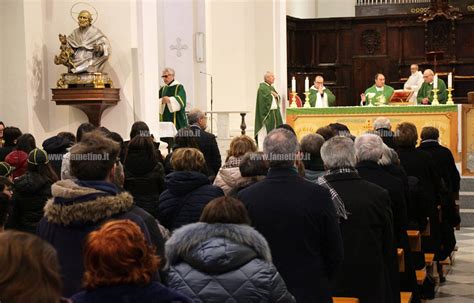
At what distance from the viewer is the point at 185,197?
5.23 meters

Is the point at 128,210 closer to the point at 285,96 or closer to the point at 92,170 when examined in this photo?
the point at 92,170

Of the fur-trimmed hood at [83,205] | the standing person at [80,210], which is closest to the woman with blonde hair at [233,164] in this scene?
the standing person at [80,210]

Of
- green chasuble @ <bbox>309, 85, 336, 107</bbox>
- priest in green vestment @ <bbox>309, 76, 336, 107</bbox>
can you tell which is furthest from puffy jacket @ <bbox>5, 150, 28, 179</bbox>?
green chasuble @ <bbox>309, 85, 336, 107</bbox>

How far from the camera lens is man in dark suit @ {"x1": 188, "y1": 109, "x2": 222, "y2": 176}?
9.26 metres

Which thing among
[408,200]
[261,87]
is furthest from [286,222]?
[261,87]

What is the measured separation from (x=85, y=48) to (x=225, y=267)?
10.3 m

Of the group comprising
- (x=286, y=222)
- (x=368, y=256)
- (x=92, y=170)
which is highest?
(x=92, y=170)

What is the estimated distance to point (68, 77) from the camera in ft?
43.1

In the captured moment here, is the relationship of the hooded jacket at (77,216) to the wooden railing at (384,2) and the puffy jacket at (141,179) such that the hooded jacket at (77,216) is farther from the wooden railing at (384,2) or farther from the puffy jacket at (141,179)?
the wooden railing at (384,2)

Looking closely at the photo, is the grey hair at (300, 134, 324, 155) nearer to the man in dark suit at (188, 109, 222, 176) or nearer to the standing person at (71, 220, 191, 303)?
the man in dark suit at (188, 109, 222, 176)

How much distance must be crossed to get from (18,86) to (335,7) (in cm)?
1221

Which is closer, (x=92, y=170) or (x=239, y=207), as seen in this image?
(x=239, y=207)

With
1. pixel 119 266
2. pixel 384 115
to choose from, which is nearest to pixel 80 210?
pixel 119 266

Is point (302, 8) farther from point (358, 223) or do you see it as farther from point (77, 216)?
point (77, 216)
